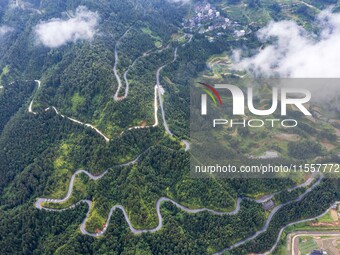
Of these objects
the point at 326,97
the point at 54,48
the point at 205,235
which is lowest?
the point at 205,235

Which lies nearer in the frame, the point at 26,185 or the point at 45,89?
the point at 26,185

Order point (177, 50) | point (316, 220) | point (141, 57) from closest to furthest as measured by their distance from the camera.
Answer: point (316, 220) < point (141, 57) < point (177, 50)

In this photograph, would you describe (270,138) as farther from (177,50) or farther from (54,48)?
(54,48)

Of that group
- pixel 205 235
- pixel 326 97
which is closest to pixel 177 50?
pixel 326 97

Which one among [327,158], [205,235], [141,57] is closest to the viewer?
[205,235]

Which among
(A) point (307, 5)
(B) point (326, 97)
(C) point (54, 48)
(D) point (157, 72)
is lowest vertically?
(B) point (326, 97)

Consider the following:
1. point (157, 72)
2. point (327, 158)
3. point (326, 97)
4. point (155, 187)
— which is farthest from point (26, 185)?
point (326, 97)

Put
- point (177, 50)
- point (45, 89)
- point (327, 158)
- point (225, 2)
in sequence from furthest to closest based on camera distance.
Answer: point (225, 2), point (177, 50), point (45, 89), point (327, 158)

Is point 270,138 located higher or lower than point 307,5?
lower

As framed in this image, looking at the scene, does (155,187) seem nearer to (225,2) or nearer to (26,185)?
(26,185)
